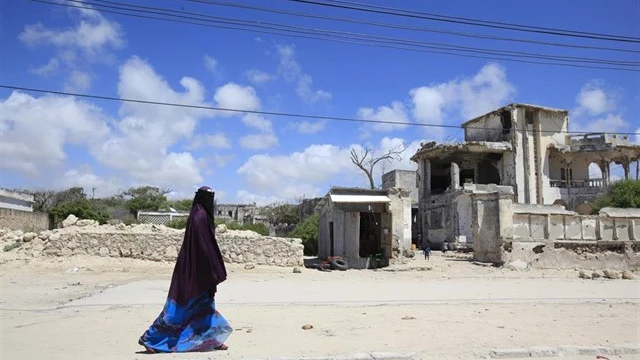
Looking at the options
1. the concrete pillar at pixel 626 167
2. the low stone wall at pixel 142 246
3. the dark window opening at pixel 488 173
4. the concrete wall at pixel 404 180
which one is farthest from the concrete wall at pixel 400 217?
the concrete pillar at pixel 626 167

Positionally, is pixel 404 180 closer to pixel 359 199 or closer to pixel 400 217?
pixel 400 217

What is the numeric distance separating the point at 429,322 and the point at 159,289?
832 cm

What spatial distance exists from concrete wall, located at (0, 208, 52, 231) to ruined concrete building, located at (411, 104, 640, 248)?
30.1 metres

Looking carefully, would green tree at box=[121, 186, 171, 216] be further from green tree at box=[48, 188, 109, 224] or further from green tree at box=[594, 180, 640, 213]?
green tree at box=[594, 180, 640, 213]

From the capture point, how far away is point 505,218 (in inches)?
827

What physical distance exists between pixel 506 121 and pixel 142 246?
34.7 meters

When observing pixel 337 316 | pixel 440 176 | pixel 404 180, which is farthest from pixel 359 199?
pixel 404 180

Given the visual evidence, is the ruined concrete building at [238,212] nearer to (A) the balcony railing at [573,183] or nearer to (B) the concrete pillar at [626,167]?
(A) the balcony railing at [573,183]

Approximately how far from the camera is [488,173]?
1815 inches

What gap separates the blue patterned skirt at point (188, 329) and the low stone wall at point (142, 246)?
15.6 m

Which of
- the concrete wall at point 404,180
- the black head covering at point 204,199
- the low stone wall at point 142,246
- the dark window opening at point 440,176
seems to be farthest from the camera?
the concrete wall at point 404,180

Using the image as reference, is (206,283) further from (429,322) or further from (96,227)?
(96,227)

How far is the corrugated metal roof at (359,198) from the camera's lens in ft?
71.3

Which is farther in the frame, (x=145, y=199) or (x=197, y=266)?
(x=145, y=199)
